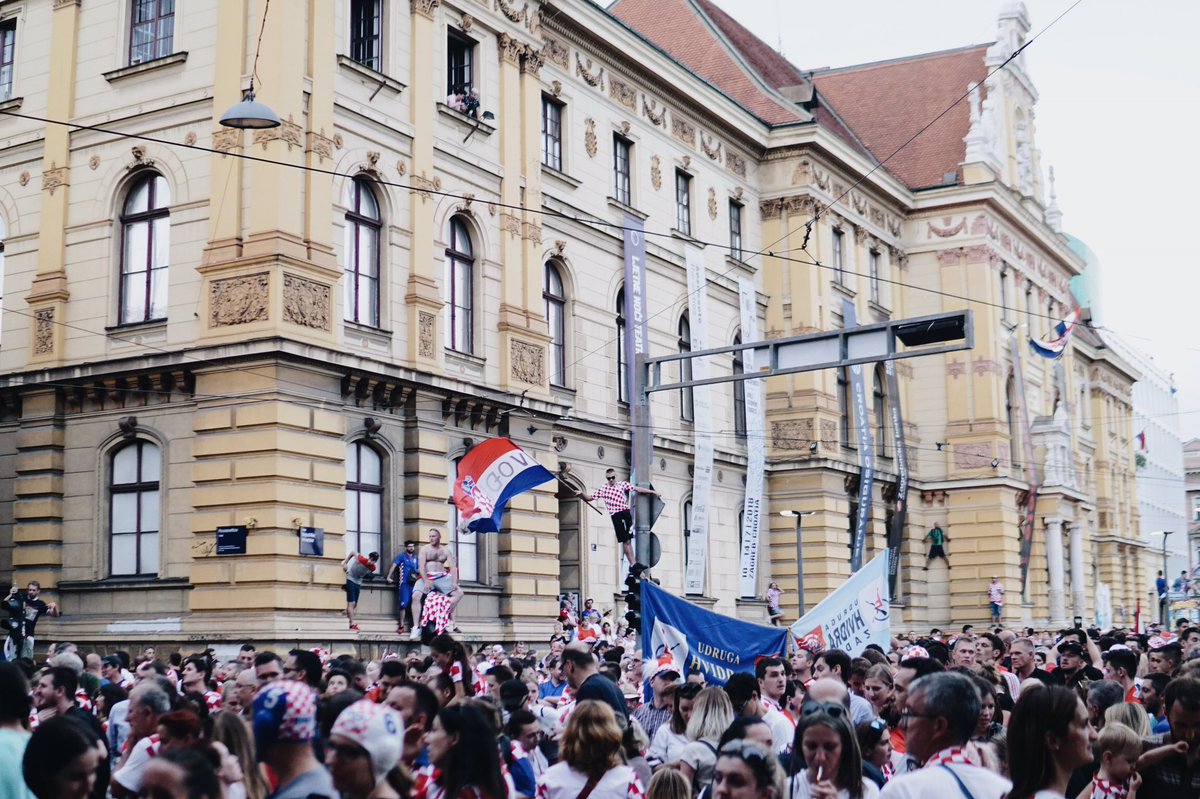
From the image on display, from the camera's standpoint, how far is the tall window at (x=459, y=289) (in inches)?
1104

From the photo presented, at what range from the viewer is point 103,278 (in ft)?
83.1

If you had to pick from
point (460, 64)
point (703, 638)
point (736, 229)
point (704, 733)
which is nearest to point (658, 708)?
point (704, 733)

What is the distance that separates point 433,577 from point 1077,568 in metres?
38.8

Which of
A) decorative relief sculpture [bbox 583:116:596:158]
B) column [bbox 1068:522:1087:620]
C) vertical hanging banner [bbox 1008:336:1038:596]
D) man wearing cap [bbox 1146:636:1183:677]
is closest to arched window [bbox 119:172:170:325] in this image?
decorative relief sculpture [bbox 583:116:596:158]

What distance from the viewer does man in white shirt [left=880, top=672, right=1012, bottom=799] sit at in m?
6.19

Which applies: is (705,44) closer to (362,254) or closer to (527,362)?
(527,362)

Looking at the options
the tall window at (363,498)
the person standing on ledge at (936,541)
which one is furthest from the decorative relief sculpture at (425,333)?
the person standing on ledge at (936,541)

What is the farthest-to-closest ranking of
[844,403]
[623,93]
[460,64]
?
[844,403]
[623,93]
[460,64]

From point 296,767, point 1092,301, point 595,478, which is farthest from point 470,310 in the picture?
point 1092,301

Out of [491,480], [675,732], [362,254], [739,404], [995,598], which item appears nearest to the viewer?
[675,732]

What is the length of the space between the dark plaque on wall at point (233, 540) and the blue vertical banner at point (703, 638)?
8063mm

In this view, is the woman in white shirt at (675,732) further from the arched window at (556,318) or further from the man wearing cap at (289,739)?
the arched window at (556,318)

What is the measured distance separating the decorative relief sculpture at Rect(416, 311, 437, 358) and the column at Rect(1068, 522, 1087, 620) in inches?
1463

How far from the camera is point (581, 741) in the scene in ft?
25.5
